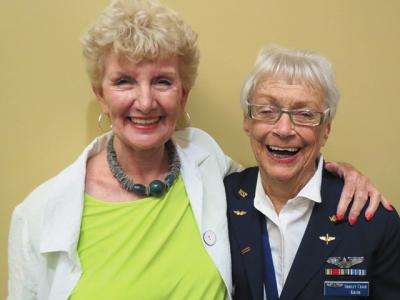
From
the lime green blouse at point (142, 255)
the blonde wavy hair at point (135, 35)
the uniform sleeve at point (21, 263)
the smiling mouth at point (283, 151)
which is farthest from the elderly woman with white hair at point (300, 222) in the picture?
the uniform sleeve at point (21, 263)

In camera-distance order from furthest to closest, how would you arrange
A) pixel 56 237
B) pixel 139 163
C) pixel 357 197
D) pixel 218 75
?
pixel 218 75 < pixel 139 163 < pixel 357 197 < pixel 56 237

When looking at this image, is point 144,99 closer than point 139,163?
Yes

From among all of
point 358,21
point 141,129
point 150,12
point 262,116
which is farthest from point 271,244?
point 358,21

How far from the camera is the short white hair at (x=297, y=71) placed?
4.34 feet

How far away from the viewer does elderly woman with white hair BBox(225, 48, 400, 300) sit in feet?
4.32

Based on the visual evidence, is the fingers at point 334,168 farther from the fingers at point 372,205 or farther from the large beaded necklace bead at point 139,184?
the large beaded necklace bead at point 139,184

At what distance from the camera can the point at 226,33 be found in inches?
69.4

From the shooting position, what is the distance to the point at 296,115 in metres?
1.32

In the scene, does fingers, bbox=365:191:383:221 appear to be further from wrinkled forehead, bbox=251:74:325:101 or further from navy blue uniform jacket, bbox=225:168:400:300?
wrinkled forehead, bbox=251:74:325:101

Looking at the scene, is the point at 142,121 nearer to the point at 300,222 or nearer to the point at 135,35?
the point at 135,35

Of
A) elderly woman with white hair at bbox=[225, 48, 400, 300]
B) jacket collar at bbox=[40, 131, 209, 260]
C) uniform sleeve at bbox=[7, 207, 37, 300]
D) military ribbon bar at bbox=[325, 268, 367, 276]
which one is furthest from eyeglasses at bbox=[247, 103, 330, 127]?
uniform sleeve at bbox=[7, 207, 37, 300]

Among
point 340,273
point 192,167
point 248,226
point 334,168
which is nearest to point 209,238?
point 248,226

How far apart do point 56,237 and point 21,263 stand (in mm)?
168

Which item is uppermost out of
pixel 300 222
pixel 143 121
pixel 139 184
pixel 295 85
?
pixel 295 85
